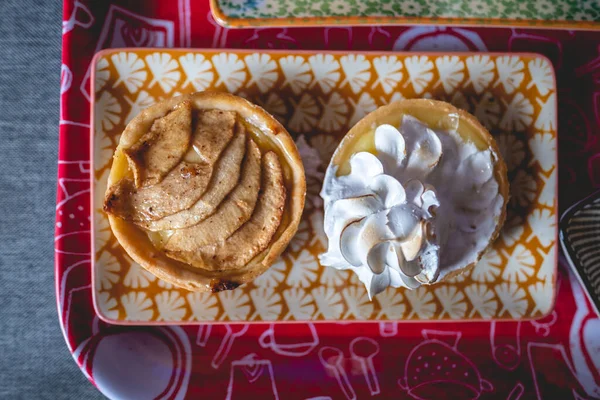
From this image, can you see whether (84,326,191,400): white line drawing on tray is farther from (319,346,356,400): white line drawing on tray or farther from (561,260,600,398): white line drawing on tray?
(561,260,600,398): white line drawing on tray

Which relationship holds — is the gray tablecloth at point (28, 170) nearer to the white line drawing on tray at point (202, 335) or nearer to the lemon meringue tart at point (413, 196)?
the white line drawing on tray at point (202, 335)

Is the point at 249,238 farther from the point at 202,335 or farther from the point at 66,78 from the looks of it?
the point at 66,78

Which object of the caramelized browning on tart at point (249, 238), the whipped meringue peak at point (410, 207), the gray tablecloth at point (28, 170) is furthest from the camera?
the gray tablecloth at point (28, 170)

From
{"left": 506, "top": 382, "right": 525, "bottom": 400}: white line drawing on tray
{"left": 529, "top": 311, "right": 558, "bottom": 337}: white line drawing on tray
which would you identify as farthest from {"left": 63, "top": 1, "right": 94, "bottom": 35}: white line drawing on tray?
{"left": 506, "top": 382, "right": 525, "bottom": 400}: white line drawing on tray

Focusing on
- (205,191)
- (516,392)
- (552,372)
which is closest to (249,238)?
(205,191)

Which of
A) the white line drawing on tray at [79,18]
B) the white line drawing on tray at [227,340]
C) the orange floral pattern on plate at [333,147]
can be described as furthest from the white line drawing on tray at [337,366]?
the white line drawing on tray at [79,18]

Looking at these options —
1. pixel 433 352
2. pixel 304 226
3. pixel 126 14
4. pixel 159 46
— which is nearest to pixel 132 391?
pixel 304 226

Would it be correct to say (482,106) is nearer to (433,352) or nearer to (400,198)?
(400,198)
